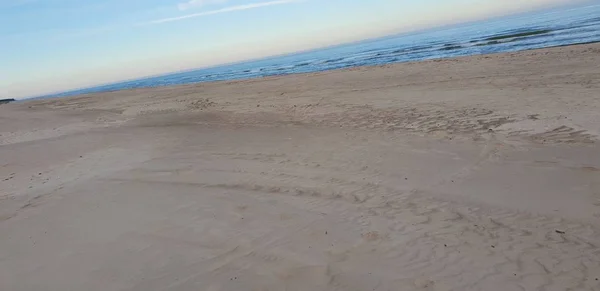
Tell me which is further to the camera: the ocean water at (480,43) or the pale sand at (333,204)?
the ocean water at (480,43)

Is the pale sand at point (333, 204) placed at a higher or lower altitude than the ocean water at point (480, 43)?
lower

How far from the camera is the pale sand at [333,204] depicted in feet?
14.1

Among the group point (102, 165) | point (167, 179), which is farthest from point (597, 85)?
point (102, 165)

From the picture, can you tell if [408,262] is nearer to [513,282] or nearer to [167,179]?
[513,282]

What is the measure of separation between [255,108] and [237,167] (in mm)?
8836

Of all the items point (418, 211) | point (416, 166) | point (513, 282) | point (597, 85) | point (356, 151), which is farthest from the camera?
point (597, 85)

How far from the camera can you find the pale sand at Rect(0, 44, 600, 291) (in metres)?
4.29

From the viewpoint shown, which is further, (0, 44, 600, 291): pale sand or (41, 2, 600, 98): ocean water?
(41, 2, 600, 98): ocean water

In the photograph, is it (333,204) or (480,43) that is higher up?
(480,43)

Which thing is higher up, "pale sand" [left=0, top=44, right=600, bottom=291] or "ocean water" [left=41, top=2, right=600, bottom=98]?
"ocean water" [left=41, top=2, right=600, bottom=98]

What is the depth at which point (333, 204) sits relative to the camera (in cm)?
605

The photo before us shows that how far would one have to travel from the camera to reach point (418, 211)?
5.53 meters

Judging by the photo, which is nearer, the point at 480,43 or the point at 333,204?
the point at 333,204

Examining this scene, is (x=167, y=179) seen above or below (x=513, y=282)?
above
